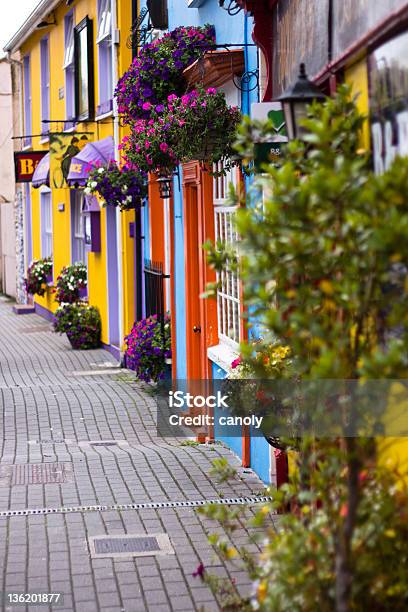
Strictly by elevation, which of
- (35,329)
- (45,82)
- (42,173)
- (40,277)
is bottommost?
(35,329)

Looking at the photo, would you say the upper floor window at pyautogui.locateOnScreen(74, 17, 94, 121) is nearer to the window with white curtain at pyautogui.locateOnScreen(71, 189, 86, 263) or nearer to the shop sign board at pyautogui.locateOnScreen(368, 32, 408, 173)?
the window with white curtain at pyautogui.locateOnScreen(71, 189, 86, 263)

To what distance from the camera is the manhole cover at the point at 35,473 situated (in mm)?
9094

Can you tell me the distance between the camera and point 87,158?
53.9 ft

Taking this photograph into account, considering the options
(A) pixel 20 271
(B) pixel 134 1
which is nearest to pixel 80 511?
(B) pixel 134 1

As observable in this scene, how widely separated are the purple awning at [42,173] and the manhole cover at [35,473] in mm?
10924

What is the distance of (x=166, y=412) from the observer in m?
12.8

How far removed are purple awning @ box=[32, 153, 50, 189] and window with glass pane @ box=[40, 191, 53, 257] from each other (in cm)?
274

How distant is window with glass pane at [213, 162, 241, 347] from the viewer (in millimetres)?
9906

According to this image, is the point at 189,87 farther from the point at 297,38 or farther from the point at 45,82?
the point at 45,82

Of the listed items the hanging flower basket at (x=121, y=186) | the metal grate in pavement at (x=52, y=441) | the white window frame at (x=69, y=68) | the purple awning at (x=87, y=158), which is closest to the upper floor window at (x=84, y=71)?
the white window frame at (x=69, y=68)

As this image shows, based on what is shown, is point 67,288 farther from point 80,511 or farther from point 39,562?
point 39,562

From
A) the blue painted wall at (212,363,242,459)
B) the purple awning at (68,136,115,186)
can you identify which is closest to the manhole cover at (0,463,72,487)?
the blue painted wall at (212,363,242,459)

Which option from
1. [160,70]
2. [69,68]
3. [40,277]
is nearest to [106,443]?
[160,70]

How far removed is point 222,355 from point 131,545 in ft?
10.6
